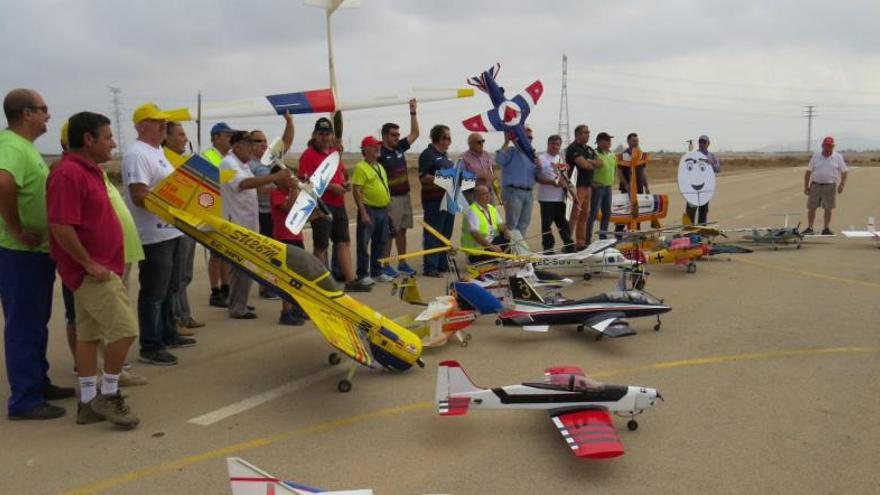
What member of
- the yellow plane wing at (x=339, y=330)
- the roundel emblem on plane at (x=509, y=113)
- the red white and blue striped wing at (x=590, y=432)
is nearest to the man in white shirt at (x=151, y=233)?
the yellow plane wing at (x=339, y=330)

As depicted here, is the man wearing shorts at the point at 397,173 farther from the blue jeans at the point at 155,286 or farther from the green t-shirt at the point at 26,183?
the green t-shirt at the point at 26,183

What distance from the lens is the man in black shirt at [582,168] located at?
436 inches

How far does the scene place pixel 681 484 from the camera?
12.3 feet

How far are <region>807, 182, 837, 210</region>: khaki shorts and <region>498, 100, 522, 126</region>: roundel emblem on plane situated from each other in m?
7.43

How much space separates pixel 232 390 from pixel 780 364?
17.2 feet

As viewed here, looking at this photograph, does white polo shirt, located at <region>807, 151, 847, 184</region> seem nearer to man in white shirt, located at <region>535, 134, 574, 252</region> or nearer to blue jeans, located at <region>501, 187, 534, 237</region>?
man in white shirt, located at <region>535, 134, 574, 252</region>

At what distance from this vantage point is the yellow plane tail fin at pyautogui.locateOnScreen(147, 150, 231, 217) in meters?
5.33

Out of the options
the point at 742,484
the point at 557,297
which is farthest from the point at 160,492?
the point at 557,297

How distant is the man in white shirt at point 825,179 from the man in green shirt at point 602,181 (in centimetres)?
466

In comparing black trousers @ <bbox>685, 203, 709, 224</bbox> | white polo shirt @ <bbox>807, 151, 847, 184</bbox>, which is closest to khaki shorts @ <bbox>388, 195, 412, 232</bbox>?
black trousers @ <bbox>685, 203, 709, 224</bbox>

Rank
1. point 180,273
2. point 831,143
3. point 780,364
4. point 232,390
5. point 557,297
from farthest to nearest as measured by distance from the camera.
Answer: point 831,143 < point 557,297 < point 180,273 < point 780,364 < point 232,390

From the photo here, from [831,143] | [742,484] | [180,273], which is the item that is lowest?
[742,484]

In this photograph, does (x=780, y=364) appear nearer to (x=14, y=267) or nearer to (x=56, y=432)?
(x=56, y=432)

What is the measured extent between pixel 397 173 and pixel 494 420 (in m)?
5.58
